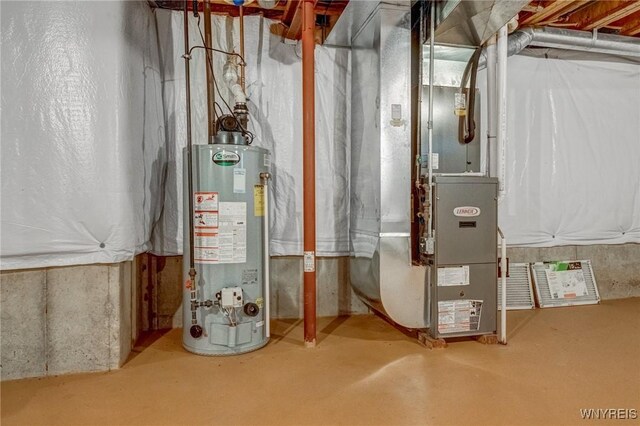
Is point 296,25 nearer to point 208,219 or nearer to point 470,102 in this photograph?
point 470,102

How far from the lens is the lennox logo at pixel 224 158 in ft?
7.93

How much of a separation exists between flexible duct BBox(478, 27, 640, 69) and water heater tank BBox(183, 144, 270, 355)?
2.20 meters

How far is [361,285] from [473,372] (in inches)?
38.7

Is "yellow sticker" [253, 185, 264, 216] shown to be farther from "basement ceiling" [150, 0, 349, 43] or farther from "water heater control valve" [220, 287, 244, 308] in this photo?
"basement ceiling" [150, 0, 349, 43]

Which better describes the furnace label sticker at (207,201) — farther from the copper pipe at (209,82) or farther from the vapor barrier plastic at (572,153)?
the vapor barrier plastic at (572,153)

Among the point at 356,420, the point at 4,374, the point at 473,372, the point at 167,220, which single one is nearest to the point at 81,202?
the point at 167,220

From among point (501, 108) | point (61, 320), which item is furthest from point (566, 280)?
point (61, 320)

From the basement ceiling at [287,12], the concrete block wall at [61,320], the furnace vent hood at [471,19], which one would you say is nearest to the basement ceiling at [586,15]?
the furnace vent hood at [471,19]

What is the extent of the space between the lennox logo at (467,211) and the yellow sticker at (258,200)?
132 centimetres

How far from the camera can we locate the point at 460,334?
8.62 feet

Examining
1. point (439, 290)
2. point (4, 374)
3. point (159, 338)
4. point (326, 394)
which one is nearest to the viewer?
point (326, 394)

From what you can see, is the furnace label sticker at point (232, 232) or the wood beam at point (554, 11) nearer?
the furnace label sticker at point (232, 232)

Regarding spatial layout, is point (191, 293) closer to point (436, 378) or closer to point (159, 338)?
point (159, 338)

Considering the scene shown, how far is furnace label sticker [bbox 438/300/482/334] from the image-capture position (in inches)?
102
